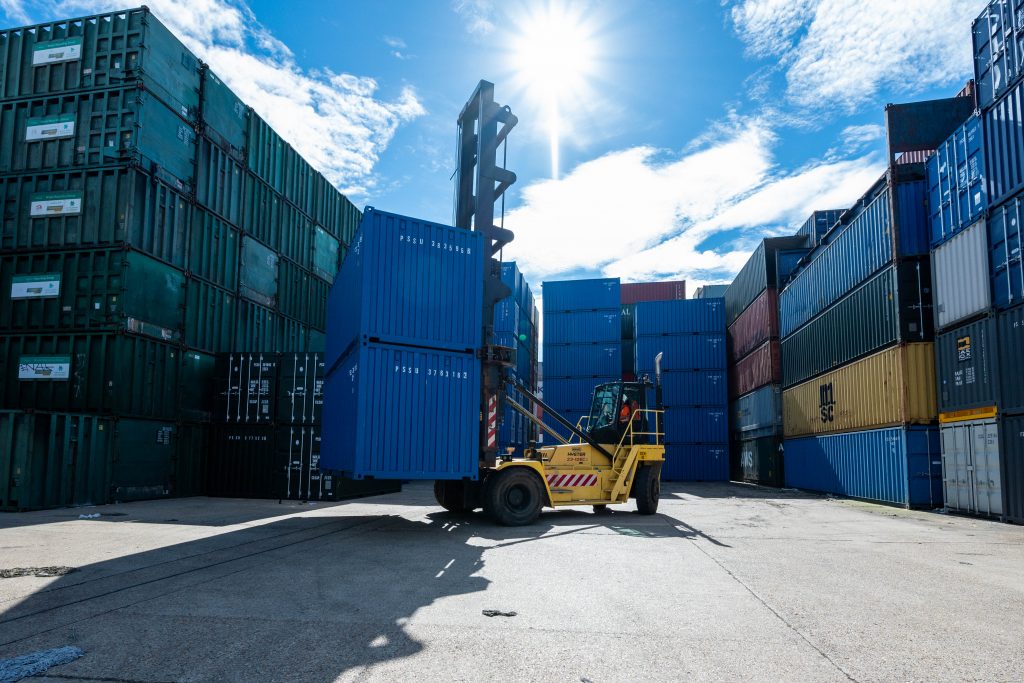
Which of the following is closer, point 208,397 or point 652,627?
point 652,627

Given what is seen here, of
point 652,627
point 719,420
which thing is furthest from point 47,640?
point 719,420

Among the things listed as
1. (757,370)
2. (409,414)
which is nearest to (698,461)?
(757,370)

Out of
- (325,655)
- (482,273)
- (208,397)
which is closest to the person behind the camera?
(325,655)

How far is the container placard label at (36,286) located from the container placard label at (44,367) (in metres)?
1.44

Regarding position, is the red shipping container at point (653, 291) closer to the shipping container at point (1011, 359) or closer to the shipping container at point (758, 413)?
the shipping container at point (758, 413)

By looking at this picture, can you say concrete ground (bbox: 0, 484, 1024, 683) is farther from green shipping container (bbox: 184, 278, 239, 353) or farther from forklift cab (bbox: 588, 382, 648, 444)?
green shipping container (bbox: 184, 278, 239, 353)

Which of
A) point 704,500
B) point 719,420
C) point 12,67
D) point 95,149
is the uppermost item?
point 12,67

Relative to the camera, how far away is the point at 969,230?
1423 centimetres

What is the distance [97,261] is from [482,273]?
985 centimetres

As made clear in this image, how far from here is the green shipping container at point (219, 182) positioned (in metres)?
17.5

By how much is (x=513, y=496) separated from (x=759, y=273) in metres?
20.3

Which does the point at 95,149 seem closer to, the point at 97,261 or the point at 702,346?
the point at 97,261

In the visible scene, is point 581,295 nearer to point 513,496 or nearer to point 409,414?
point 513,496

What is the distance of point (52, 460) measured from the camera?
42.6ft
